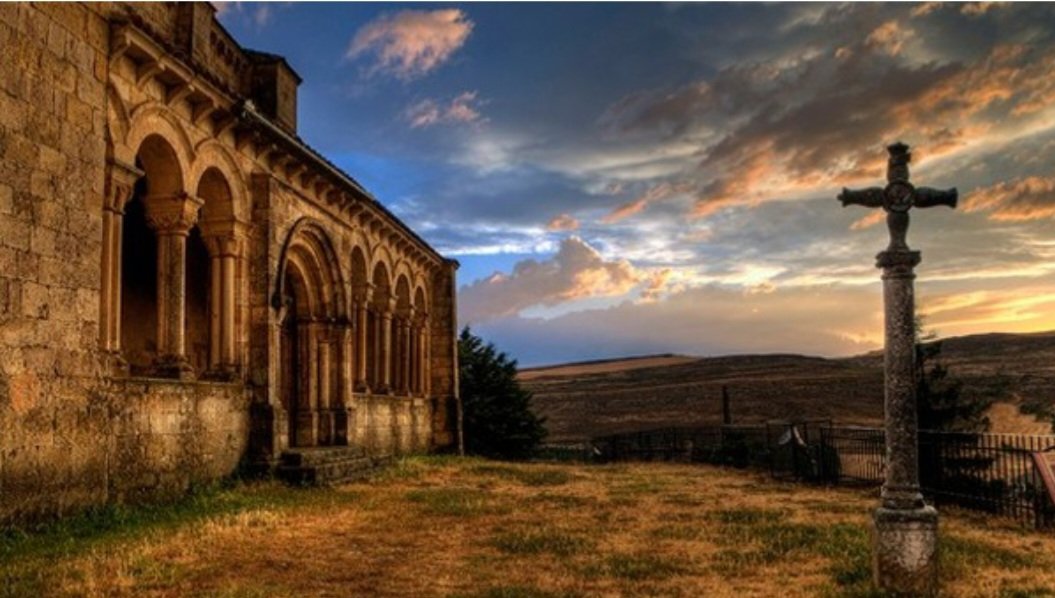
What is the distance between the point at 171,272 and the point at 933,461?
1181 cm

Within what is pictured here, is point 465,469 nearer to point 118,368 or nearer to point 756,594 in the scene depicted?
point 118,368

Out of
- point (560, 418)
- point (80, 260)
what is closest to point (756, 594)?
point (80, 260)

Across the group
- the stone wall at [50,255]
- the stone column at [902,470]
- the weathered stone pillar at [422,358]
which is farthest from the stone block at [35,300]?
the weathered stone pillar at [422,358]

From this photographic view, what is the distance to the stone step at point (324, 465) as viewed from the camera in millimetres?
14094

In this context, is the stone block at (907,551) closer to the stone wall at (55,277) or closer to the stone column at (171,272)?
the stone wall at (55,277)

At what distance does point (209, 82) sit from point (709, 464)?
18.2m

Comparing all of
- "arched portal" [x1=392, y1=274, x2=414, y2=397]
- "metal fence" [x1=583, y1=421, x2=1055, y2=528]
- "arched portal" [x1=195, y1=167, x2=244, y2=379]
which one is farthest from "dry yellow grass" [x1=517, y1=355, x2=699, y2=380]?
"arched portal" [x1=195, y1=167, x2=244, y2=379]

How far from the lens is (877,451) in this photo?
1595 cm

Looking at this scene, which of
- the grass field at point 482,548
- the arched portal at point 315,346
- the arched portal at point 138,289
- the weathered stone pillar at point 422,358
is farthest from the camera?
the weathered stone pillar at point 422,358

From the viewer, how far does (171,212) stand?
41.0 feet

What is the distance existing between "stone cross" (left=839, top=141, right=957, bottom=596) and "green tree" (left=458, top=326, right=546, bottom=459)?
2554cm

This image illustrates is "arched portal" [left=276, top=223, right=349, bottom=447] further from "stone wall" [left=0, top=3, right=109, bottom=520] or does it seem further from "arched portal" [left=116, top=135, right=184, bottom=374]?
"stone wall" [left=0, top=3, right=109, bottom=520]

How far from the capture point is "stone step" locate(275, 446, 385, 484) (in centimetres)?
1409

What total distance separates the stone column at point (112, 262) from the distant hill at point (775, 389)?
118ft
